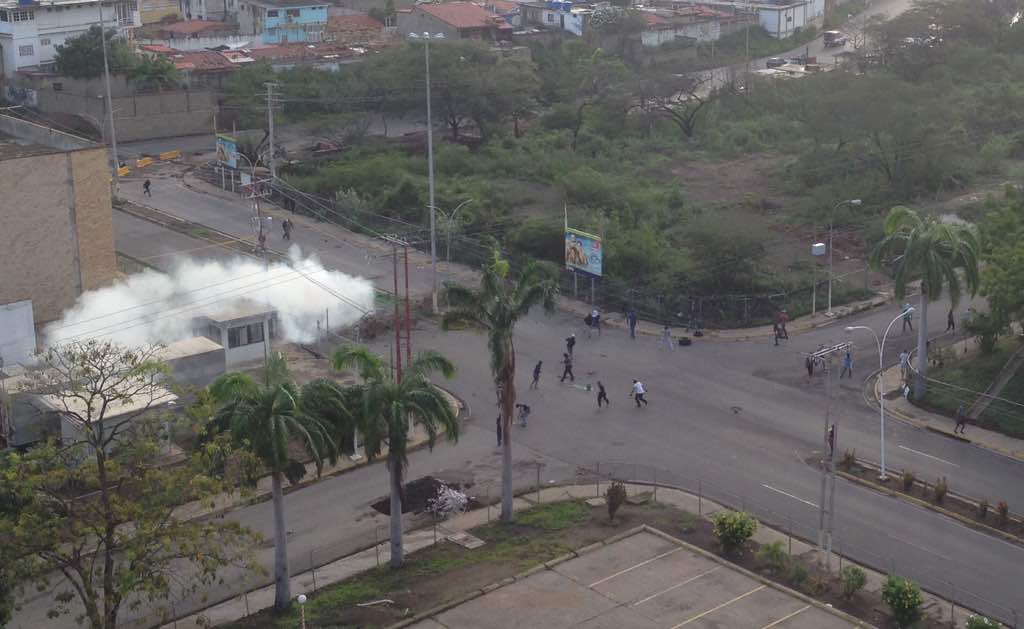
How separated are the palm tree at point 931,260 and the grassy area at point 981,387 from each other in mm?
798

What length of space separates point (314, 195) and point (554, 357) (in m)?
26.5

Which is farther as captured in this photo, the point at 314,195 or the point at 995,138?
the point at 995,138

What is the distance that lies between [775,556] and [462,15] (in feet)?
277

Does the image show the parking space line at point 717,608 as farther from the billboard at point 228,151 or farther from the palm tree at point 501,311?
the billboard at point 228,151

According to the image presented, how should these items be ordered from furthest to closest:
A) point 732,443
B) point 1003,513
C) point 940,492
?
point 732,443
point 940,492
point 1003,513

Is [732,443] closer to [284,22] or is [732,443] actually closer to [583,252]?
[583,252]

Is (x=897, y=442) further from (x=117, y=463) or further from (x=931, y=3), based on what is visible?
(x=931, y=3)

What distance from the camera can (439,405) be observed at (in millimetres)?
34562

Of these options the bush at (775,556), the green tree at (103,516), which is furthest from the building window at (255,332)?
the bush at (775,556)

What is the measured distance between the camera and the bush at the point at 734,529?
36.3 m

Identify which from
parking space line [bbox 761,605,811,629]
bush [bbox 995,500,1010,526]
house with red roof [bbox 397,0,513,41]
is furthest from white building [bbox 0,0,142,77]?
parking space line [bbox 761,605,811,629]

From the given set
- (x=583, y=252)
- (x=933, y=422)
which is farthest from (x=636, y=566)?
(x=583, y=252)

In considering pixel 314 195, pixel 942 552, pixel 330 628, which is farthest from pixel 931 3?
pixel 330 628

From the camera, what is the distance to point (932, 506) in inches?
1558
